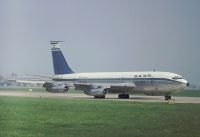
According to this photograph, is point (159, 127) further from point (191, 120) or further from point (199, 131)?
point (191, 120)

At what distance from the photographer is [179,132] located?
47.5 feet

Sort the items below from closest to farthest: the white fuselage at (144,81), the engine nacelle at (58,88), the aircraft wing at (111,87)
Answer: the white fuselage at (144,81) → the aircraft wing at (111,87) → the engine nacelle at (58,88)

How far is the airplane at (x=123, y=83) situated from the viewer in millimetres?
43781

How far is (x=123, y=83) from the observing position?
4738 cm

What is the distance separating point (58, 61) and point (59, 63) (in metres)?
0.50

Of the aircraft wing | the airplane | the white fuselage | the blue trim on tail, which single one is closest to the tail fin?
the blue trim on tail

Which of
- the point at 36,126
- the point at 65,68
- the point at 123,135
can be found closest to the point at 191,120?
the point at 123,135

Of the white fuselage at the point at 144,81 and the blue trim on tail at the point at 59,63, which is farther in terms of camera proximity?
the blue trim on tail at the point at 59,63

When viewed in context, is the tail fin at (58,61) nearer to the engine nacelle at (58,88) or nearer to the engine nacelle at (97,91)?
the engine nacelle at (58,88)

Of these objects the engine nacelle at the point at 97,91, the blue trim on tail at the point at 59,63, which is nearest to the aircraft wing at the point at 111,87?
the engine nacelle at the point at 97,91

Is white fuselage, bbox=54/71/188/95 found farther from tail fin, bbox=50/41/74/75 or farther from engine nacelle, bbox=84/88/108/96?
tail fin, bbox=50/41/74/75

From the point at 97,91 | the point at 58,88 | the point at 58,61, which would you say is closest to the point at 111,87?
the point at 97,91

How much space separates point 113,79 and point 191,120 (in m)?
30.8

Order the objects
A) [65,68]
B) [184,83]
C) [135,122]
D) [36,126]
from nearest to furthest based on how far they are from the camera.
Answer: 1. [36,126]
2. [135,122]
3. [184,83]
4. [65,68]
